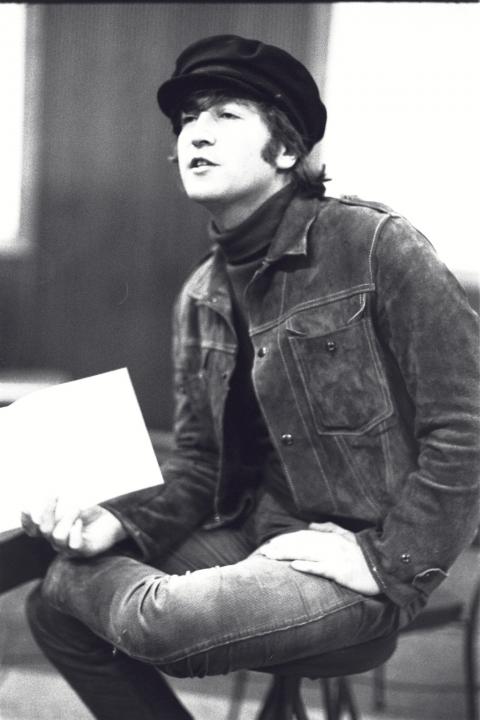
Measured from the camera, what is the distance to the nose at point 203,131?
1284mm

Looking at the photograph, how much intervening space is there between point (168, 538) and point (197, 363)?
310mm

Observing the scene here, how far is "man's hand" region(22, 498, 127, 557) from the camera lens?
48.5 inches

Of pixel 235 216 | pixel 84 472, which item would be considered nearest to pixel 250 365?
pixel 235 216

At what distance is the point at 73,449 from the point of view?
1.21 meters

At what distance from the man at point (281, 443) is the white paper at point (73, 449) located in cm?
5

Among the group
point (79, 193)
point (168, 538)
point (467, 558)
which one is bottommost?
point (467, 558)

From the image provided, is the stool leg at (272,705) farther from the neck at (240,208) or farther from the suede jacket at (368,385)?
the neck at (240,208)

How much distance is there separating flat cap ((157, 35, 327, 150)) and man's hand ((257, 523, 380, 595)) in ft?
2.07

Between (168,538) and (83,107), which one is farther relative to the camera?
(83,107)

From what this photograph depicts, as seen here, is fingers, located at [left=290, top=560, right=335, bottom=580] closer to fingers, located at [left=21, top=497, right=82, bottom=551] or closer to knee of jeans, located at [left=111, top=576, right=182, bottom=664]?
knee of jeans, located at [left=111, top=576, right=182, bottom=664]

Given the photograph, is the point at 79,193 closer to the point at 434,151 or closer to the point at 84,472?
the point at 434,151

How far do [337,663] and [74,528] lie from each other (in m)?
0.43

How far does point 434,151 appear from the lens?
6.92 ft

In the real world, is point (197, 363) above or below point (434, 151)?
below
